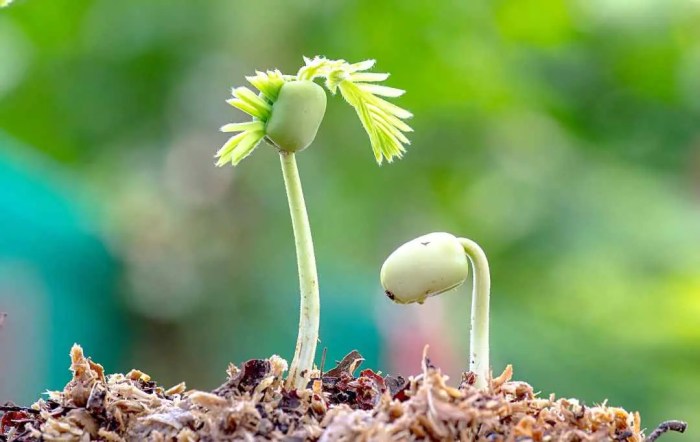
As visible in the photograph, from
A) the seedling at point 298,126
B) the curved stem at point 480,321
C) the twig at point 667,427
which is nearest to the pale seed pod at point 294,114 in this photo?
the seedling at point 298,126

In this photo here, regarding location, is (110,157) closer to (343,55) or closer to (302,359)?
(343,55)

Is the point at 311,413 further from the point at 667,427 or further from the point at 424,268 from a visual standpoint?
the point at 667,427

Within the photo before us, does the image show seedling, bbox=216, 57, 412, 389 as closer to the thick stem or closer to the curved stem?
the thick stem

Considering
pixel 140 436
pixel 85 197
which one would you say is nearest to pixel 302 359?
pixel 140 436

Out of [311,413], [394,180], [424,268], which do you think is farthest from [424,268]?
[394,180]

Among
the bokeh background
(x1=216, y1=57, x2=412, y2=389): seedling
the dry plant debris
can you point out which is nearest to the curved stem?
the dry plant debris

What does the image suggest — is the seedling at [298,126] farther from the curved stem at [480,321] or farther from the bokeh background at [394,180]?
the bokeh background at [394,180]
